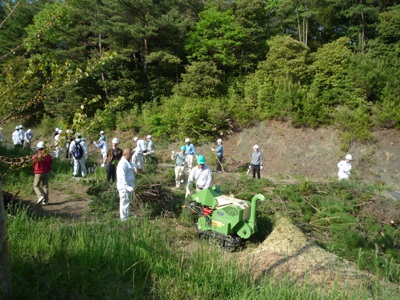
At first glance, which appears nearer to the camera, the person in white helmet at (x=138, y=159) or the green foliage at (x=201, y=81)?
the person in white helmet at (x=138, y=159)

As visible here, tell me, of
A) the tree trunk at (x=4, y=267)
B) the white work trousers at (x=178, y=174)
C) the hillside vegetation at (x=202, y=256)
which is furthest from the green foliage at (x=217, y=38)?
the tree trunk at (x=4, y=267)

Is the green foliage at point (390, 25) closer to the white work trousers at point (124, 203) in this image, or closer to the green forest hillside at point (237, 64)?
the green forest hillside at point (237, 64)

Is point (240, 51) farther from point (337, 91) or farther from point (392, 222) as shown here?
point (392, 222)

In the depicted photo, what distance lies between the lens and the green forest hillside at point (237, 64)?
1836 cm

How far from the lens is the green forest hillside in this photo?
18.4m

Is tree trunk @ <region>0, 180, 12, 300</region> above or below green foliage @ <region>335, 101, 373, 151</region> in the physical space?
below

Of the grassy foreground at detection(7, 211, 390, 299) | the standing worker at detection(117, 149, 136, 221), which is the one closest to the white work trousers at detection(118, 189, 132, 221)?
the standing worker at detection(117, 149, 136, 221)

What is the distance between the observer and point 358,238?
5.42m

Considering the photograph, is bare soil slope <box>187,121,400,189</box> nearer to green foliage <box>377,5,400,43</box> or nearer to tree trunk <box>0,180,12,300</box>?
green foliage <box>377,5,400,43</box>

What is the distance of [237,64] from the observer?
81.9ft

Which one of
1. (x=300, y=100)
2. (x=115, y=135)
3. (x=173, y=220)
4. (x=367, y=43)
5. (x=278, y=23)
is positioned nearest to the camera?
(x=173, y=220)

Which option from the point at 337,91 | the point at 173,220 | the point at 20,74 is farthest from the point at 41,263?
the point at 337,91

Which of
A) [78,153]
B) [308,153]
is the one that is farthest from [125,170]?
[308,153]

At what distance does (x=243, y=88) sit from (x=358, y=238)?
18.2 meters
